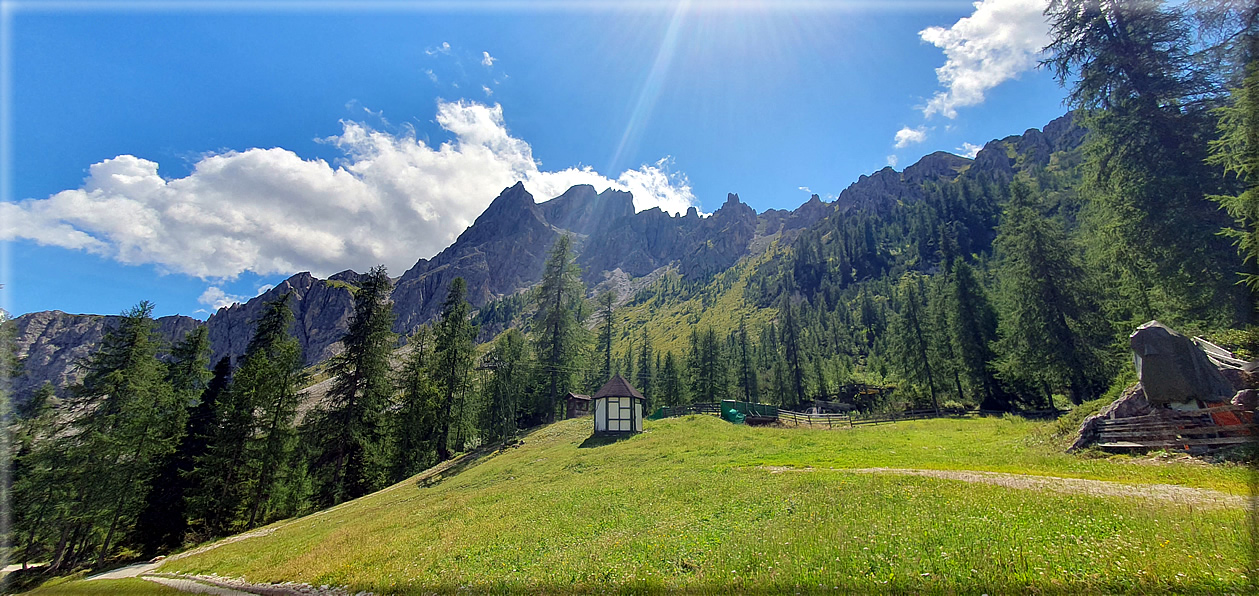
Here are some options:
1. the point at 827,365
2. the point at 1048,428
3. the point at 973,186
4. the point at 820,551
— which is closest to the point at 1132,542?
the point at 820,551

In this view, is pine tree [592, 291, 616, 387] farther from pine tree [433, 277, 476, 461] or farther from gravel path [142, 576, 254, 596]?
gravel path [142, 576, 254, 596]

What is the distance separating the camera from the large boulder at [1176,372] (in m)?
13.3

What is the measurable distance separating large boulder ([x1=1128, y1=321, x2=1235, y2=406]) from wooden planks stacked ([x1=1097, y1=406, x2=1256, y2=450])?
0.61 m

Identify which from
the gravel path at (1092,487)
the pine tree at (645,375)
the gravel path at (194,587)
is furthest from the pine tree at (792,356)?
the gravel path at (194,587)

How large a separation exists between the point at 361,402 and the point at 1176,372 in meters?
43.2

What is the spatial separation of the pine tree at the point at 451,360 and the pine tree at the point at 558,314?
712 centimetres

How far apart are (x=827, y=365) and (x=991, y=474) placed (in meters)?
80.1

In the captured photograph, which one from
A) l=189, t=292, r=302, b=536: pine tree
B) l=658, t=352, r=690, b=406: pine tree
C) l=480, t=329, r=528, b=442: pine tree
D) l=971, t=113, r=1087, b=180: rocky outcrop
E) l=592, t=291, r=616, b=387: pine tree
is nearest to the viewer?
l=189, t=292, r=302, b=536: pine tree

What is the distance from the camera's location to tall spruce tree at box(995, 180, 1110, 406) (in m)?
31.2

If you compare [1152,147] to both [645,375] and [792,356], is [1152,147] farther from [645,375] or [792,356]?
[645,375]

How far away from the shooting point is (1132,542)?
21.1 feet

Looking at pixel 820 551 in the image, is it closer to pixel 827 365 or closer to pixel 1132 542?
pixel 1132 542

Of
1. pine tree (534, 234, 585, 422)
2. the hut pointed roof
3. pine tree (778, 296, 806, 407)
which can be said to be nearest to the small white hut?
the hut pointed roof

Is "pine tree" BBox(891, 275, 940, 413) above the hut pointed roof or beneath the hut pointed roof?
above
